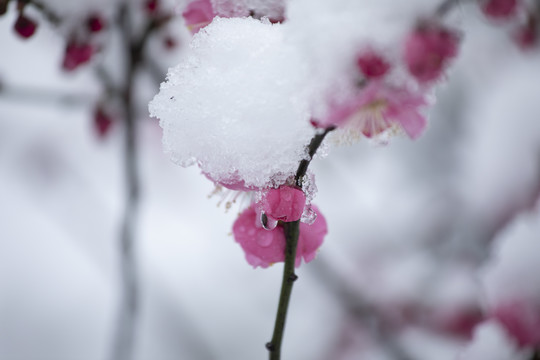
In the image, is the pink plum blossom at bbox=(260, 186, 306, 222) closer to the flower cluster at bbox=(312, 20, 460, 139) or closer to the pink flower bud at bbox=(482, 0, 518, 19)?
the flower cluster at bbox=(312, 20, 460, 139)

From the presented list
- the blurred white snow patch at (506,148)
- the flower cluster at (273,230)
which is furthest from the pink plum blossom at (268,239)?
the blurred white snow patch at (506,148)

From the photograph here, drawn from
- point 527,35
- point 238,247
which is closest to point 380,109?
point 527,35

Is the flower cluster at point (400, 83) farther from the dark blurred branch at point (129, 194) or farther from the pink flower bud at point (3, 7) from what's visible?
the dark blurred branch at point (129, 194)

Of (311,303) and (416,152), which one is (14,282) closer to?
(311,303)

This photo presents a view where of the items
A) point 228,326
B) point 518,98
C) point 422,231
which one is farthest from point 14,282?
point 518,98

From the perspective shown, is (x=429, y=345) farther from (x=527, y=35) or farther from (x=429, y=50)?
(x=429, y=50)

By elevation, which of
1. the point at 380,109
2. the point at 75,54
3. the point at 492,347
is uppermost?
the point at 75,54
